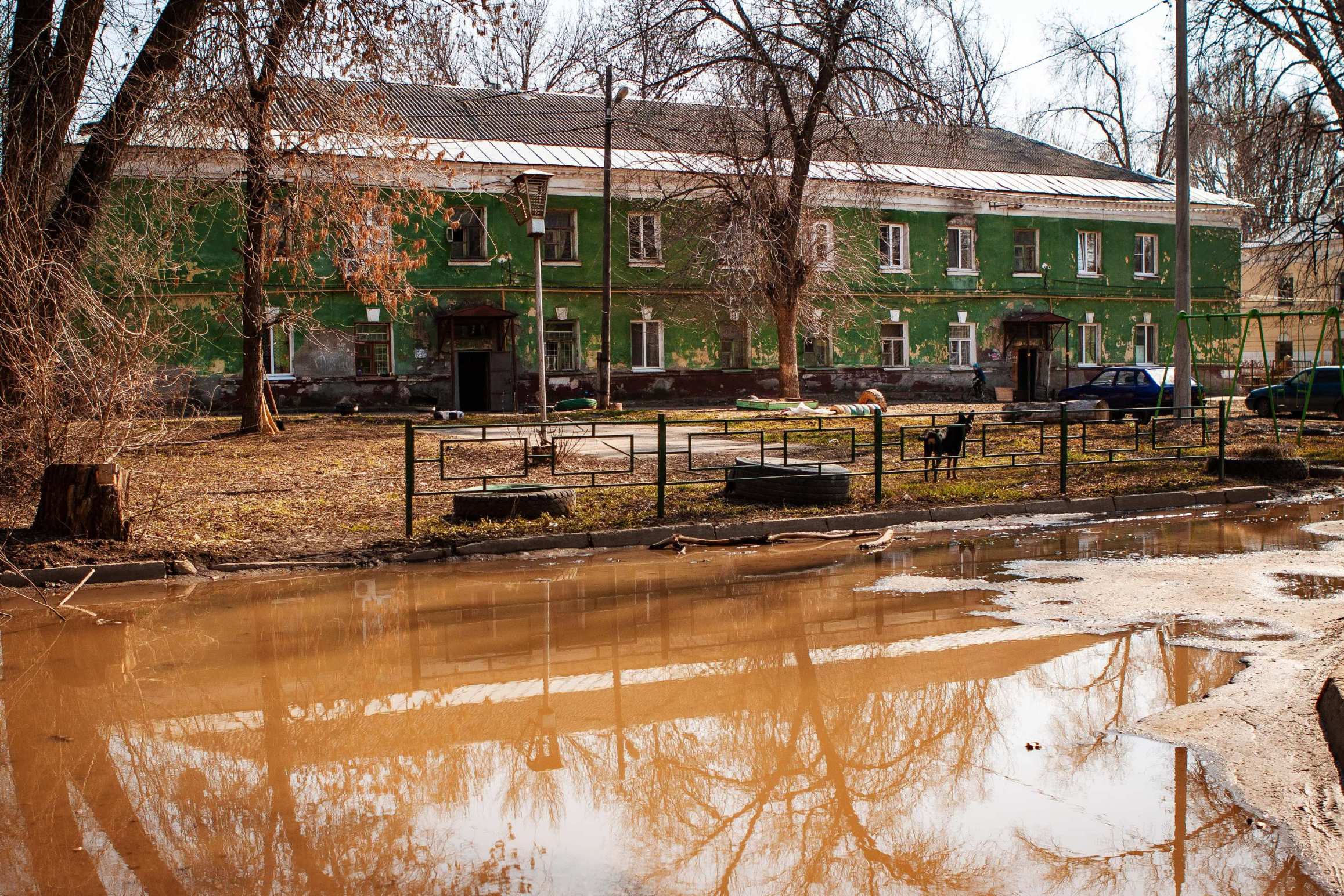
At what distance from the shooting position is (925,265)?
39.3 meters

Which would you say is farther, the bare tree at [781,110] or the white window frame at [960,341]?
the white window frame at [960,341]

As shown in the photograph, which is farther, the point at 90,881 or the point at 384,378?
Result: the point at 384,378

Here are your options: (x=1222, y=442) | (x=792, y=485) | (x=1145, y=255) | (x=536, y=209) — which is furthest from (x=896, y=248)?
(x=792, y=485)

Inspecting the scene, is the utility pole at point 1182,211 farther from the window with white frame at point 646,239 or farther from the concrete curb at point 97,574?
the window with white frame at point 646,239

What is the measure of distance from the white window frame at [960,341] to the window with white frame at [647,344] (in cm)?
1058

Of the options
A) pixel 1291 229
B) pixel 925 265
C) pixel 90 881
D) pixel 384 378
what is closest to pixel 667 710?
pixel 90 881

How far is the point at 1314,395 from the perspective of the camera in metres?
26.5

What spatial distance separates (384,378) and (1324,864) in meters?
31.0

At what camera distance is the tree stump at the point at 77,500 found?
9.54 m

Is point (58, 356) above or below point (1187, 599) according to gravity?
above

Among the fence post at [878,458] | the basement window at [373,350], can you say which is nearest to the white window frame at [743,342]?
the basement window at [373,350]

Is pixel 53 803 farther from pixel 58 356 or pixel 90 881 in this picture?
pixel 58 356

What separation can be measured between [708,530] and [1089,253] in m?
34.8

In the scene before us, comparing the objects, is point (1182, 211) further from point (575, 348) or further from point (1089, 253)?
point (1089, 253)
